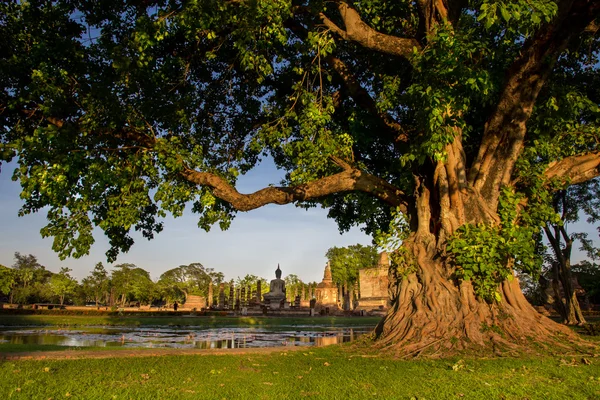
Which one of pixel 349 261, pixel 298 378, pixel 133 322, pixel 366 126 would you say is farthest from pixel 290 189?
pixel 349 261

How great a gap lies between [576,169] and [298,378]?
7.57 metres

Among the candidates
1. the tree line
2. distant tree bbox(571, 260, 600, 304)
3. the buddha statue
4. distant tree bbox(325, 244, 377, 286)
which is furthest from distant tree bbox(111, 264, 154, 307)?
distant tree bbox(571, 260, 600, 304)

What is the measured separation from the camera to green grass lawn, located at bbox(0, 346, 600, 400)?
3977 millimetres

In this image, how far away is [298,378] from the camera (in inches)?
192

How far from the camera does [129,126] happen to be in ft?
31.5

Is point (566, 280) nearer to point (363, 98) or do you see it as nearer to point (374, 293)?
point (363, 98)

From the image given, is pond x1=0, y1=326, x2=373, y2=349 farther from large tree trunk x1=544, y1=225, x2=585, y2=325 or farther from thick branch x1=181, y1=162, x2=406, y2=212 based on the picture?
large tree trunk x1=544, y1=225, x2=585, y2=325

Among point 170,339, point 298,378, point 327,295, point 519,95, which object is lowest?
point 170,339

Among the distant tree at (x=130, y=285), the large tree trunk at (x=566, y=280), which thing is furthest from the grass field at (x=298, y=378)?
the distant tree at (x=130, y=285)

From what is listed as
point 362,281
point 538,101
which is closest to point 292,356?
point 538,101

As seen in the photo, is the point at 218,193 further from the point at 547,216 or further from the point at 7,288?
the point at 7,288

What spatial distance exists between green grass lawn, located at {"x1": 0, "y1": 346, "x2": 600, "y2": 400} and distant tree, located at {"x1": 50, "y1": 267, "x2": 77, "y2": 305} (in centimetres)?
6600

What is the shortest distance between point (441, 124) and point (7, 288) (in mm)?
63257

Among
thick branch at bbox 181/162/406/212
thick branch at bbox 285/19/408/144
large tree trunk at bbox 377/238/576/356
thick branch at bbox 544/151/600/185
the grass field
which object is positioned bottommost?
the grass field
